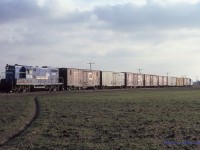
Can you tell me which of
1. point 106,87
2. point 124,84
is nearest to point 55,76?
point 106,87

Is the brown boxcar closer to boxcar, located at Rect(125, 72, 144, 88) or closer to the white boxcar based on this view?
the white boxcar

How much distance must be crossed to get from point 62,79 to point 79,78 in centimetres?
497

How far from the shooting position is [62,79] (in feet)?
204

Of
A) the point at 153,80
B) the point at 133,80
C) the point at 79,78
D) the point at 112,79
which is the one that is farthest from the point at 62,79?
the point at 153,80

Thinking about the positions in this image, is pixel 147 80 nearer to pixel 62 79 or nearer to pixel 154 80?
pixel 154 80

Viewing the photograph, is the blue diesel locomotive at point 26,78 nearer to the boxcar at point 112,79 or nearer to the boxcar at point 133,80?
the boxcar at point 112,79

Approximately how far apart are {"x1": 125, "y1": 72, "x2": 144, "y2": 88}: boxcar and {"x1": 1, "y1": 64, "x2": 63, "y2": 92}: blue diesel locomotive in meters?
32.0

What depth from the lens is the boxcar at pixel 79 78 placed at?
205ft

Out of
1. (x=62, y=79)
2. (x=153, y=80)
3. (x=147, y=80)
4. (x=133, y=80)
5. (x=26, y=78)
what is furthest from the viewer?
(x=153, y=80)

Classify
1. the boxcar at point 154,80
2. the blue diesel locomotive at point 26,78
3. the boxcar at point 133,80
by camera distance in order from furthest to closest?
the boxcar at point 154,80 < the boxcar at point 133,80 < the blue diesel locomotive at point 26,78

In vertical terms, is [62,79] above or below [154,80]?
below

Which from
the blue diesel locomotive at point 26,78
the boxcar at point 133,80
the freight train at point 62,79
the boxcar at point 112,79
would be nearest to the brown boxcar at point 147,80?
the freight train at point 62,79

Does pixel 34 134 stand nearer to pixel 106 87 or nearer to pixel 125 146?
pixel 125 146

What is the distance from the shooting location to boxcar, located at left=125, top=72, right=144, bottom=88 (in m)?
87.6
